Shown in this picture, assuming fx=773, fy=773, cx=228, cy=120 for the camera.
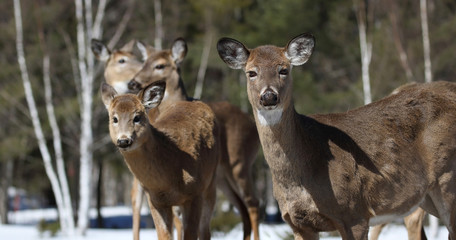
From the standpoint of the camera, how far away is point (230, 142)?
10.4 m

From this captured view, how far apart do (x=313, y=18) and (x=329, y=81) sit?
9.63ft

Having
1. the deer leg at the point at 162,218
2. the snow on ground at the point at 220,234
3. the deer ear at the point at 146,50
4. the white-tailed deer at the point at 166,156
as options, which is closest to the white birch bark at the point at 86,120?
the snow on ground at the point at 220,234

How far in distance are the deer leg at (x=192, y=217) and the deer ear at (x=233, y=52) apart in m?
1.78

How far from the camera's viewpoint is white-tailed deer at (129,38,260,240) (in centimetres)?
1025

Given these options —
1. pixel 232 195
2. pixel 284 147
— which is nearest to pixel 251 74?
pixel 284 147

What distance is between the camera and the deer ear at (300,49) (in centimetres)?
639

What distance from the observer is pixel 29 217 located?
3588 cm

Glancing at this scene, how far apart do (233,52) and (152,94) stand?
1549 mm

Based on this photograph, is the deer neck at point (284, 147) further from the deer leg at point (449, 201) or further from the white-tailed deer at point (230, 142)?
the white-tailed deer at point (230, 142)

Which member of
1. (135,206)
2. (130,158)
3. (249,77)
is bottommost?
(135,206)

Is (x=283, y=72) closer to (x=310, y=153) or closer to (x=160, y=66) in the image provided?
(x=310, y=153)

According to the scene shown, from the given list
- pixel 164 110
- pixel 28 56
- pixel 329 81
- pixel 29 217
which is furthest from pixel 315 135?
pixel 29 217

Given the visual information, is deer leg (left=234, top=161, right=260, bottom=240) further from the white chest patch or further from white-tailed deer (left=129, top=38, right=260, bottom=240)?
the white chest patch

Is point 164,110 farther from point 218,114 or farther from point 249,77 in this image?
point 249,77
